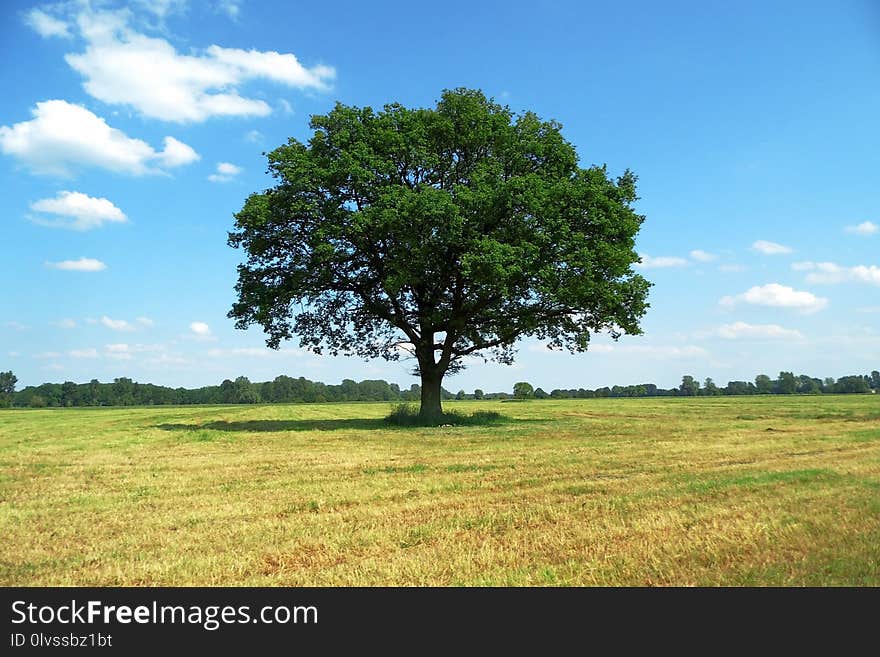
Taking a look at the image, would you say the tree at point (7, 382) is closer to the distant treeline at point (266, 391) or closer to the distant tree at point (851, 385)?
the distant treeline at point (266, 391)

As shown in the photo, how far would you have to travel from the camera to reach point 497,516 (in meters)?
8.60

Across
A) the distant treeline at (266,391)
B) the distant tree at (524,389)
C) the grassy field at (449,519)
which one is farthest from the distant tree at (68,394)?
the grassy field at (449,519)

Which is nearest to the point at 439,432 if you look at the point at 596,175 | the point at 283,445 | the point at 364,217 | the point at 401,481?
the point at 283,445

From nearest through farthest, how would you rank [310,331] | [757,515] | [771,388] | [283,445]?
1. [757,515]
2. [283,445]
3. [310,331]
4. [771,388]

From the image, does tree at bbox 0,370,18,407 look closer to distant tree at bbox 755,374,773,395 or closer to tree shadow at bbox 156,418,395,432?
tree shadow at bbox 156,418,395,432

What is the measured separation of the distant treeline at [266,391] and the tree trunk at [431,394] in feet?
311

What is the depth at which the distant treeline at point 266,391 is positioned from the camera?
138875 mm

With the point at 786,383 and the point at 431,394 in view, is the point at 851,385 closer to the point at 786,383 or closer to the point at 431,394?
the point at 786,383

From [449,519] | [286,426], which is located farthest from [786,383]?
[449,519]

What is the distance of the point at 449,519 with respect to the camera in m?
8.47

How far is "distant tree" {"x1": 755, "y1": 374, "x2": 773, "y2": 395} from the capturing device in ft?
506

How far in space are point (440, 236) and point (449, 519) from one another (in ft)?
64.4
